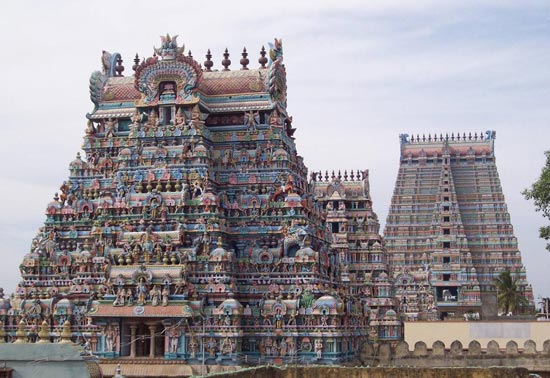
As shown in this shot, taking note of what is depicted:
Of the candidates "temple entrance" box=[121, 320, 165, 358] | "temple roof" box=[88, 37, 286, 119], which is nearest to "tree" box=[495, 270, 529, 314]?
"temple roof" box=[88, 37, 286, 119]

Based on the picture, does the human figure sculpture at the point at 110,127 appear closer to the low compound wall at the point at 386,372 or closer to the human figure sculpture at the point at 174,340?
the human figure sculpture at the point at 174,340

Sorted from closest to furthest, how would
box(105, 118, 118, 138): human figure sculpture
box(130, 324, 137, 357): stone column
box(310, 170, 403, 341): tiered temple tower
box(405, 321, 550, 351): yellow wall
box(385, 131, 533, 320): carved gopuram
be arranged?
box(130, 324, 137, 357): stone column, box(105, 118, 118, 138): human figure sculpture, box(405, 321, 550, 351): yellow wall, box(310, 170, 403, 341): tiered temple tower, box(385, 131, 533, 320): carved gopuram

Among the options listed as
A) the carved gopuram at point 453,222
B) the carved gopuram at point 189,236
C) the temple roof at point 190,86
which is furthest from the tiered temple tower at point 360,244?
the carved gopuram at point 453,222

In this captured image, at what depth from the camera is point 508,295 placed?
105312 mm

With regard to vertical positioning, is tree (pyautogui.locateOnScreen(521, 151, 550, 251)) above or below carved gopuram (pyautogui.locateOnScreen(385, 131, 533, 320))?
below

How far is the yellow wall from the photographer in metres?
62.1

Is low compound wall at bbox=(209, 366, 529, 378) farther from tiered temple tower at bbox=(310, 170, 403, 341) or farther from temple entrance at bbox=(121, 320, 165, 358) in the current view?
tiered temple tower at bbox=(310, 170, 403, 341)

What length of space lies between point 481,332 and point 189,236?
75.4 ft

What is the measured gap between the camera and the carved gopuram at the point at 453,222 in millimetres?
108812

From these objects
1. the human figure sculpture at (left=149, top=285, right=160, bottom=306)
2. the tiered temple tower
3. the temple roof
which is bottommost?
A: the human figure sculpture at (left=149, top=285, right=160, bottom=306)

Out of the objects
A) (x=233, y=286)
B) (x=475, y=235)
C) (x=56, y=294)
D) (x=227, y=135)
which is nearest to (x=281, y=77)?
(x=227, y=135)

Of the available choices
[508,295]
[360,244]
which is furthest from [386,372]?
[508,295]

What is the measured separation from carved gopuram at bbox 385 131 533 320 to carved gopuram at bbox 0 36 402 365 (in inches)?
Result: 1925

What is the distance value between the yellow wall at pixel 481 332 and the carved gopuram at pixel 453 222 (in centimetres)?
3721
